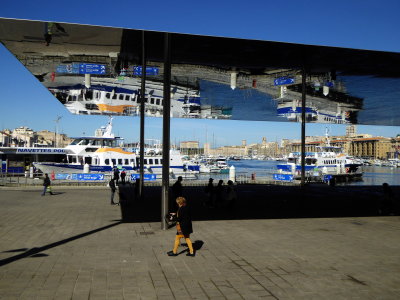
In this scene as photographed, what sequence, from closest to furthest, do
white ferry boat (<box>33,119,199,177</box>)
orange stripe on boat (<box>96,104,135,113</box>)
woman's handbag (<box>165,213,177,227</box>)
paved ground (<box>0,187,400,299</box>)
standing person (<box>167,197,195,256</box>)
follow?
paved ground (<box>0,187,400,299</box>) → standing person (<box>167,197,195,256</box>) → woman's handbag (<box>165,213,177,227</box>) → orange stripe on boat (<box>96,104,135,113</box>) → white ferry boat (<box>33,119,199,177</box>)

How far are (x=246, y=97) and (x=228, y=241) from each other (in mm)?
15420

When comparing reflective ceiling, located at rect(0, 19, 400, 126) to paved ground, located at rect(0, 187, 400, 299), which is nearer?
paved ground, located at rect(0, 187, 400, 299)

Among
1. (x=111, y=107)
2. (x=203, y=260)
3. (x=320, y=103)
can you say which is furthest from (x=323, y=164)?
(x=203, y=260)

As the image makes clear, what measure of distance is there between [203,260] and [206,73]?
11971 mm

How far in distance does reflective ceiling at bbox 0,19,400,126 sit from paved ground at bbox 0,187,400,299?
583 cm

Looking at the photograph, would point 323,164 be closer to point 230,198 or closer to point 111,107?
point 111,107

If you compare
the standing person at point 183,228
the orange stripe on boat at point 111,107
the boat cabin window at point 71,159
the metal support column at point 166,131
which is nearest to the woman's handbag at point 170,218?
the metal support column at point 166,131

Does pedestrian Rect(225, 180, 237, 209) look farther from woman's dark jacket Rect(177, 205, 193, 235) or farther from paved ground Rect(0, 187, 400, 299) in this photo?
woman's dark jacket Rect(177, 205, 193, 235)

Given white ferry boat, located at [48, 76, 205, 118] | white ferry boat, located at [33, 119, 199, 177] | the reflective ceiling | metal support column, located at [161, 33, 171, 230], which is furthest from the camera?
white ferry boat, located at [33, 119, 199, 177]

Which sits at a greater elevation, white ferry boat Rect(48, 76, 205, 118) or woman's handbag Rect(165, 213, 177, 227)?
white ferry boat Rect(48, 76, 205, 118)

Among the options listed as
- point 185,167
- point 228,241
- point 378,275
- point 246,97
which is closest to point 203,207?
point 228,241

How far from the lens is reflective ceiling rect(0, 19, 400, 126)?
11633 millimetres

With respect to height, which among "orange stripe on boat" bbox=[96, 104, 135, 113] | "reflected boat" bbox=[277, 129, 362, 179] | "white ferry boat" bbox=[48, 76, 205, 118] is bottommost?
"reflected boat" bbox=[277, 129, 362, 179]

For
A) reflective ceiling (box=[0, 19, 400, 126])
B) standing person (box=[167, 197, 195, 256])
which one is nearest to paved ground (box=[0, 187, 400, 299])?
standing person (box=[167, 197, 195, 256])
